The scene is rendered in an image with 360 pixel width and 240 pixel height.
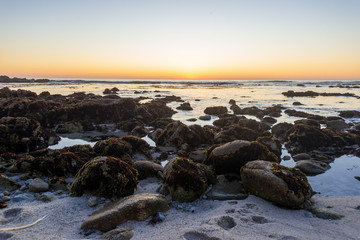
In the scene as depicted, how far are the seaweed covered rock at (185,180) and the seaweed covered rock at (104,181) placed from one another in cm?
99

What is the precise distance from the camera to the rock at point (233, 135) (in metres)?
11.7

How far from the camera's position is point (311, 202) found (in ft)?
18.6

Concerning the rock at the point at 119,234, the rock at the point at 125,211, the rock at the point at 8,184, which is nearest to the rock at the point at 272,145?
the rock at the point at 125,211

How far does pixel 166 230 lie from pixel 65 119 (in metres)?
14.8

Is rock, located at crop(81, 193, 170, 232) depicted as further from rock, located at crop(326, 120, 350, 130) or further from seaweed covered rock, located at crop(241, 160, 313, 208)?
rock, located at crop(326, 120, 350, 130)

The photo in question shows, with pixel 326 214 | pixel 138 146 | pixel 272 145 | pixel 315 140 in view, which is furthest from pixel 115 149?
pixel 315 140

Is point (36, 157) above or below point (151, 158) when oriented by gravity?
above

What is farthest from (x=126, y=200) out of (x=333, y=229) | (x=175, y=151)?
(x=175, y=151)

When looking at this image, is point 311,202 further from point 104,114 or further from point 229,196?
point 104,114

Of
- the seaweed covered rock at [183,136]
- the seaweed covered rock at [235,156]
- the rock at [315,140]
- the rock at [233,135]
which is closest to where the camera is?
the seaweed covered rock at [235,156]

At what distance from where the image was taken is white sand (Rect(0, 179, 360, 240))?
167 inches

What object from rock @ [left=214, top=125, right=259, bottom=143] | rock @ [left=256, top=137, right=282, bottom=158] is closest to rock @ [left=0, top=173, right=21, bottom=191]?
rock @ [left=214, top=125, right=259, bottom=143]

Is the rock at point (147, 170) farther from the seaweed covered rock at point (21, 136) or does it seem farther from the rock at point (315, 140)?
the rock at point (315, 140)

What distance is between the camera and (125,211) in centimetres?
479
